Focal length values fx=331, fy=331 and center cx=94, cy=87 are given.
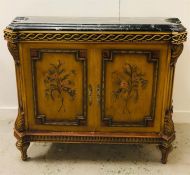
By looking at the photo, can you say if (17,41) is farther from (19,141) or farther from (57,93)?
(19,141)

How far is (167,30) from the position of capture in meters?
1.54

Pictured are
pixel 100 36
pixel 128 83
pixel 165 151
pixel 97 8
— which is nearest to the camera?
pixel 100 36

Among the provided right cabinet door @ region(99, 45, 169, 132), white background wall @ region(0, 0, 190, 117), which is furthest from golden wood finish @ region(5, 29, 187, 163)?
white background wall @ region(0, 0, 190, 117)

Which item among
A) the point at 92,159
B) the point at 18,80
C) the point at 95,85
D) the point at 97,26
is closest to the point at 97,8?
the point at 97,26

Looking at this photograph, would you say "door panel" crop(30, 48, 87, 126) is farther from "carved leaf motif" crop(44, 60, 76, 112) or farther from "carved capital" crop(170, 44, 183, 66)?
"carved capital" crop(170, 44, 183, 66)

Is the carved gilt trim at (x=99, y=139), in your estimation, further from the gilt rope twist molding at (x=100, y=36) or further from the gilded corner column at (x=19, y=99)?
the gilt rope twist molding at (x=100, y=36)

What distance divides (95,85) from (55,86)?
202 mm

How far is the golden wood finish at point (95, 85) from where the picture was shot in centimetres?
156

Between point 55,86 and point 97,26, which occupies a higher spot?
point 97,26

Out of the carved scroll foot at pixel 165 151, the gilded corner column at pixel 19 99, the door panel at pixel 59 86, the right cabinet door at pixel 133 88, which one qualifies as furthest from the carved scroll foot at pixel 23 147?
the carved scroll foot at pixel 165 151

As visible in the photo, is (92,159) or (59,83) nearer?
(59,83)

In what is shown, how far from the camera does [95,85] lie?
1.65 m

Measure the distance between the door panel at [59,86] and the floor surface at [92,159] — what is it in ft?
0.81

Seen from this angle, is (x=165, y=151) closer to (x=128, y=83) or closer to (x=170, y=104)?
(x=170, y=104)
